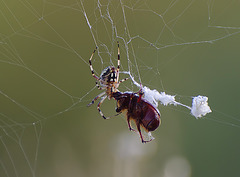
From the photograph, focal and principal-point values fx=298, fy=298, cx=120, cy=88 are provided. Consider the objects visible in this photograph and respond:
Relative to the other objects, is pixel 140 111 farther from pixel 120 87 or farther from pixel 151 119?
pixel 120 87

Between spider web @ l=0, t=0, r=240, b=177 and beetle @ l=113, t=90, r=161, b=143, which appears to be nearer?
beetle @ l=113, t=90, r=161, b=143

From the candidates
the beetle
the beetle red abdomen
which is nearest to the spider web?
the beetle

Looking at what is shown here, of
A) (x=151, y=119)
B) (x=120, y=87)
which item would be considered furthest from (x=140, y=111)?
(x=120, y=87)

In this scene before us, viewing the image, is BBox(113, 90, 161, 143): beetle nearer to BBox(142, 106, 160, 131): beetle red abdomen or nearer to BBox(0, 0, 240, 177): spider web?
BBox(142, 106, 160, 131): beetle red abdomen

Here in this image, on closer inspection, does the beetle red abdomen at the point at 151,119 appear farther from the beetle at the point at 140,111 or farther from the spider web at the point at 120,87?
the spider web at the point at 120,87

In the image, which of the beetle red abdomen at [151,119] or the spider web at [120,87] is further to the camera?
the spider web at [120,87]

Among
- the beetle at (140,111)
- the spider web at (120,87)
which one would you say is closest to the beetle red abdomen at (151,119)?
the beetle at (140,111)

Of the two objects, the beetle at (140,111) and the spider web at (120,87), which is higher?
the spider web at (120,87)

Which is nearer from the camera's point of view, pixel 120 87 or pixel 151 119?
pixel 151 119
